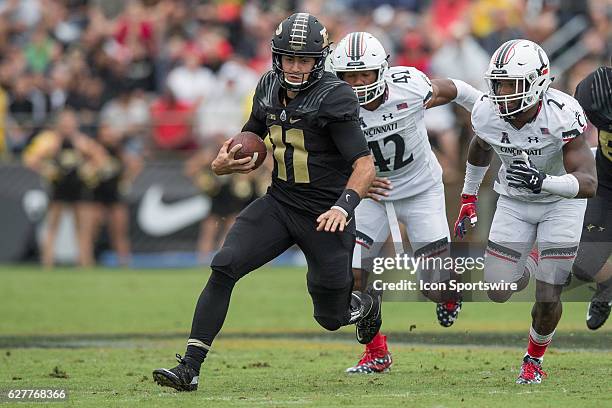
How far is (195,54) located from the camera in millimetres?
16797

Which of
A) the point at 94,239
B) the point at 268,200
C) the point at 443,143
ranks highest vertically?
the point at 268,200

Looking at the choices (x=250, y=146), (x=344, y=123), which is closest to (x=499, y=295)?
(x=344, y=123)

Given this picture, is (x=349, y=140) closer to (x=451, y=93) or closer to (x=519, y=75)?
(x=519, y=75)

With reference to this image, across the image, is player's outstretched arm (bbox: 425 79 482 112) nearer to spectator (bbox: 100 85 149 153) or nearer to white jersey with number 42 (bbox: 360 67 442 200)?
white jersey with number 42 (bbox: 360 67 442 200)

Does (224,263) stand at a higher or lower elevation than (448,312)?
higher

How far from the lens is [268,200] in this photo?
23.6 ft

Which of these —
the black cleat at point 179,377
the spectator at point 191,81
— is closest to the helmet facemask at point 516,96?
the black cleat at point 179,377

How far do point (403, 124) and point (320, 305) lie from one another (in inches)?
58.7

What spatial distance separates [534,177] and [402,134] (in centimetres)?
137

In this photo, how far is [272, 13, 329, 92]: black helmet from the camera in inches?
270

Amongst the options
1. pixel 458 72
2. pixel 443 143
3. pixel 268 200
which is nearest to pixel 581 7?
pixel 458 72

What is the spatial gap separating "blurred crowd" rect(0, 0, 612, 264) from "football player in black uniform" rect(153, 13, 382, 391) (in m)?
7.13

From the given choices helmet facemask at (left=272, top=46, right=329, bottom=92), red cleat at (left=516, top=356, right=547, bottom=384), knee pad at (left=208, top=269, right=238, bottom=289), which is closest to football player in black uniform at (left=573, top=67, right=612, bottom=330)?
red cleat at (left=516, top=356, right=547, bottom=384)

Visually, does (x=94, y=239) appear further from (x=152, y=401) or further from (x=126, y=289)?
(x=152, y=401)
